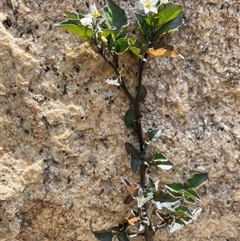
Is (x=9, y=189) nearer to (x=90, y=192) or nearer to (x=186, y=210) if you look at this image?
(x=90, y=192)

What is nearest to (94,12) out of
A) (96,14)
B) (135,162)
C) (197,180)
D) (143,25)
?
(96,14)

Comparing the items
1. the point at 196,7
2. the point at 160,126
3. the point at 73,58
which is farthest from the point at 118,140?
the point at 196,7

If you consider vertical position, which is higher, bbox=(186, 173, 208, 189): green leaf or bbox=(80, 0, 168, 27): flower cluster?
bbox=(80, 0, 168, 27): flower cluster

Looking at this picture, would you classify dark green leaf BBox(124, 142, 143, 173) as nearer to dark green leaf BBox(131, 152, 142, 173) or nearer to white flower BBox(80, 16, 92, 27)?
dark green leaf BBox(131, 152, 142, 173)

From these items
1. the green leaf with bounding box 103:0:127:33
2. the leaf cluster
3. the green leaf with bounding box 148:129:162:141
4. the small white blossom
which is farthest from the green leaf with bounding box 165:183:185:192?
the green leaf with bounding box 103:0:127:33

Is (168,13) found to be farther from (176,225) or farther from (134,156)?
(176,225)

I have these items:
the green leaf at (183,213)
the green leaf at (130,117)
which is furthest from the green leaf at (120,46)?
the green leaf at (183,213)

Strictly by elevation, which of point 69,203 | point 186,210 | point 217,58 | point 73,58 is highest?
point 73,58
